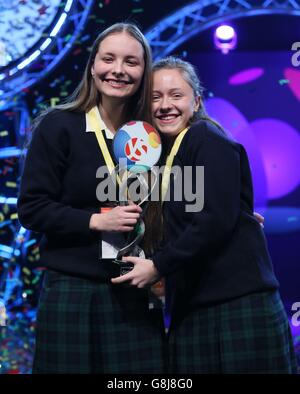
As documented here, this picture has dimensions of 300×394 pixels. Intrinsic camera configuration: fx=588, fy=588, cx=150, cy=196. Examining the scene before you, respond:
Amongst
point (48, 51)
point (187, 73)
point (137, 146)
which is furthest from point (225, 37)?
point (137, 146)

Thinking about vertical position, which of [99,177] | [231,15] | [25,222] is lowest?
[25,222]

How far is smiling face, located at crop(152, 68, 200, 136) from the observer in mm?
1954

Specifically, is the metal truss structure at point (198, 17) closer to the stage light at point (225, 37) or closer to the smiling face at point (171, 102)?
the stage light at point (225, 37)

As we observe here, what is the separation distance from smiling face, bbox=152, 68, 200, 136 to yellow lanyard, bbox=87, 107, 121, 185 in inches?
7.8

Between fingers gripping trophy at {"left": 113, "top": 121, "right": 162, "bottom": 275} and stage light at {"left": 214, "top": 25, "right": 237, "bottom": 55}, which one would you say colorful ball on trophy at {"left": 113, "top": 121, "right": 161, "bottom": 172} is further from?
stage light at {"left": 214, "top": 25, "right": 237, "bottom": 55}

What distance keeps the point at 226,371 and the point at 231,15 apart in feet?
6.63

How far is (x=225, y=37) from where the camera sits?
3.12 metres

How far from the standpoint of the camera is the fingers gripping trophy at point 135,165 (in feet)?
5.93

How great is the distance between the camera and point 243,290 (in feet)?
5.76

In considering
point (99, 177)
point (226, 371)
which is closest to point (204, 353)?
point (226, 371)

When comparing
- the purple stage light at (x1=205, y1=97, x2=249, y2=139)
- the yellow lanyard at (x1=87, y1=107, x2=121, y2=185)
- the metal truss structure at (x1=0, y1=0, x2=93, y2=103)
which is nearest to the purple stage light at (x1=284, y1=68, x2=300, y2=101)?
the purple stage light at (x1=205, y1=97, x2=249, y2=139)

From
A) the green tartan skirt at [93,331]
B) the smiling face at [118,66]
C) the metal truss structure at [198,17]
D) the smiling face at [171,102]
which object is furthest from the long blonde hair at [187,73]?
the metal truss structure at [198,17]

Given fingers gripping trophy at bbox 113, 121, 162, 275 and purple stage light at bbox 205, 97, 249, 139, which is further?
purple stage light at bbox 205, 97, 249, 139
